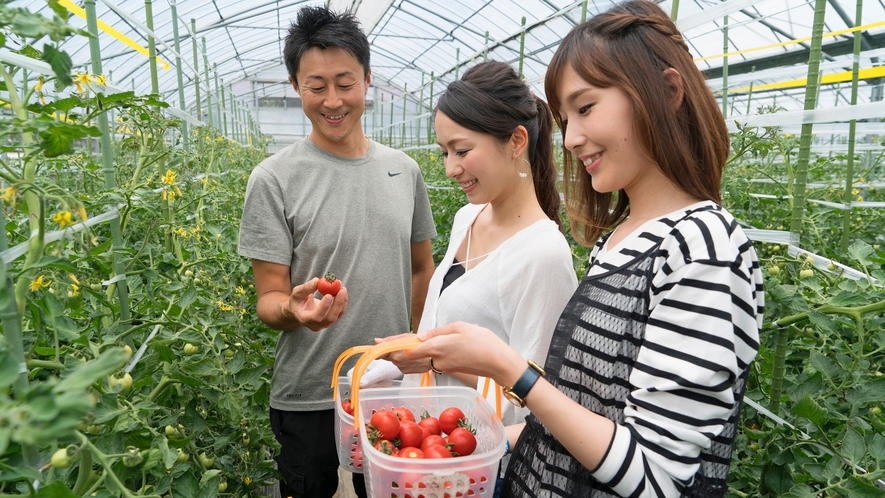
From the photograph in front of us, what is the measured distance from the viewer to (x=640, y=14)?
3.46ft

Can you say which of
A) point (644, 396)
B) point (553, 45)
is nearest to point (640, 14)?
point (644, 396)

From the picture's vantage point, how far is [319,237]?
1872 mm

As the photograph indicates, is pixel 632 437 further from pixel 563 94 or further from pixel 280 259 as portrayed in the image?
pixel 280 259

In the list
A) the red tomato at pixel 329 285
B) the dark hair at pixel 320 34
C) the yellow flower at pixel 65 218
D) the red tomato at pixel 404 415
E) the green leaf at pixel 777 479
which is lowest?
the green leaf at pixel 777 479

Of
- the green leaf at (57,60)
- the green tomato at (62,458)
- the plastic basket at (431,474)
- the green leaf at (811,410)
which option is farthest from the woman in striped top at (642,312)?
the green leaf at (57,60)

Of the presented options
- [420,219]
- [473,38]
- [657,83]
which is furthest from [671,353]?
[473,38]

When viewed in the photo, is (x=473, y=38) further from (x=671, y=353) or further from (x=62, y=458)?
(x=62, y=458)

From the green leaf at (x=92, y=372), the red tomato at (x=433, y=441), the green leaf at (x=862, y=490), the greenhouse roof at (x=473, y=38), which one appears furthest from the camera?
the greenhouse roof at (x=473, y=38)

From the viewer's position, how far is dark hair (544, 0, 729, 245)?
3.29 feet

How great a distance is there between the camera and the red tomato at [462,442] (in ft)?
3.93

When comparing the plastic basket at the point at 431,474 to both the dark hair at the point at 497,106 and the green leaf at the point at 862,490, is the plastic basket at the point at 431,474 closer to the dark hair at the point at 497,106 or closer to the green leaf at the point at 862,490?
the green leaf at the point at 862,490

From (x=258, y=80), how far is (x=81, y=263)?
78.8ft

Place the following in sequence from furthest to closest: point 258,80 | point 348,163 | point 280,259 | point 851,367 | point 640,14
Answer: point 258,80 → point 348,163 → point 280,259 → point 851,367 → point 640,14

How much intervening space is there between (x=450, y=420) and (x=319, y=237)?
80cm
